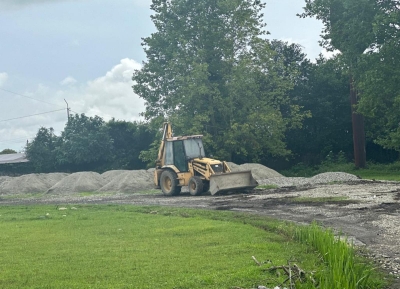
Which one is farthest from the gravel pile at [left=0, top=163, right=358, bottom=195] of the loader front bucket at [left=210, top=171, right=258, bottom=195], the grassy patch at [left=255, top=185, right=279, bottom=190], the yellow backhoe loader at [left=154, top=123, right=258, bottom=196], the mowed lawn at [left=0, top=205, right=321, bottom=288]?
the mowed lawn at [left=0, top=205, right=321, bottom=288]

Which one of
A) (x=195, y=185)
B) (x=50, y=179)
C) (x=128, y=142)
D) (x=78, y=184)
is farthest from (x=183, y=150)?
(x=128, y=142)

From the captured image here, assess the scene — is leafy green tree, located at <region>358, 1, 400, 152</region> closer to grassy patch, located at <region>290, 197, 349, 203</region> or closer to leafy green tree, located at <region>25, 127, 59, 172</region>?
grassy patch, located at <region>290, 197, 349, 203</region>

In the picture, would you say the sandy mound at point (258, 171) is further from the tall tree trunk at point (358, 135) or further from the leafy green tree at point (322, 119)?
the leafy green tree at point (322, 119)

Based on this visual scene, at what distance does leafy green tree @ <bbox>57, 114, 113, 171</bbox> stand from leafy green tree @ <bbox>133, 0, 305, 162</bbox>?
1324 centimetres

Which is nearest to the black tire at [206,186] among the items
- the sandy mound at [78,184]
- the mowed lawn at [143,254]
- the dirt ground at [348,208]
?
the dirt ground at [348,208]

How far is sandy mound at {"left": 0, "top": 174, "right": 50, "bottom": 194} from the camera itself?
43.3 meters

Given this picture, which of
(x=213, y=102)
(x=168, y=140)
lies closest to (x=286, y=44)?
(x=213, y=102)

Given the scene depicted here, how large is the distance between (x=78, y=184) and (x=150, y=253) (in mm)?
30183

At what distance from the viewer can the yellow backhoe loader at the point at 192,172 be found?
2700cm

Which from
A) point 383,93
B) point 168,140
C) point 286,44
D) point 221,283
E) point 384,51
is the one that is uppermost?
point 286,44

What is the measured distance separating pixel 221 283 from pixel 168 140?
837 inches

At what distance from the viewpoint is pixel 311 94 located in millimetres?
49781

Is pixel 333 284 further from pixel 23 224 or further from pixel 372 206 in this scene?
pixel 23 224

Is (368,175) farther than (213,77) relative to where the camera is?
No
